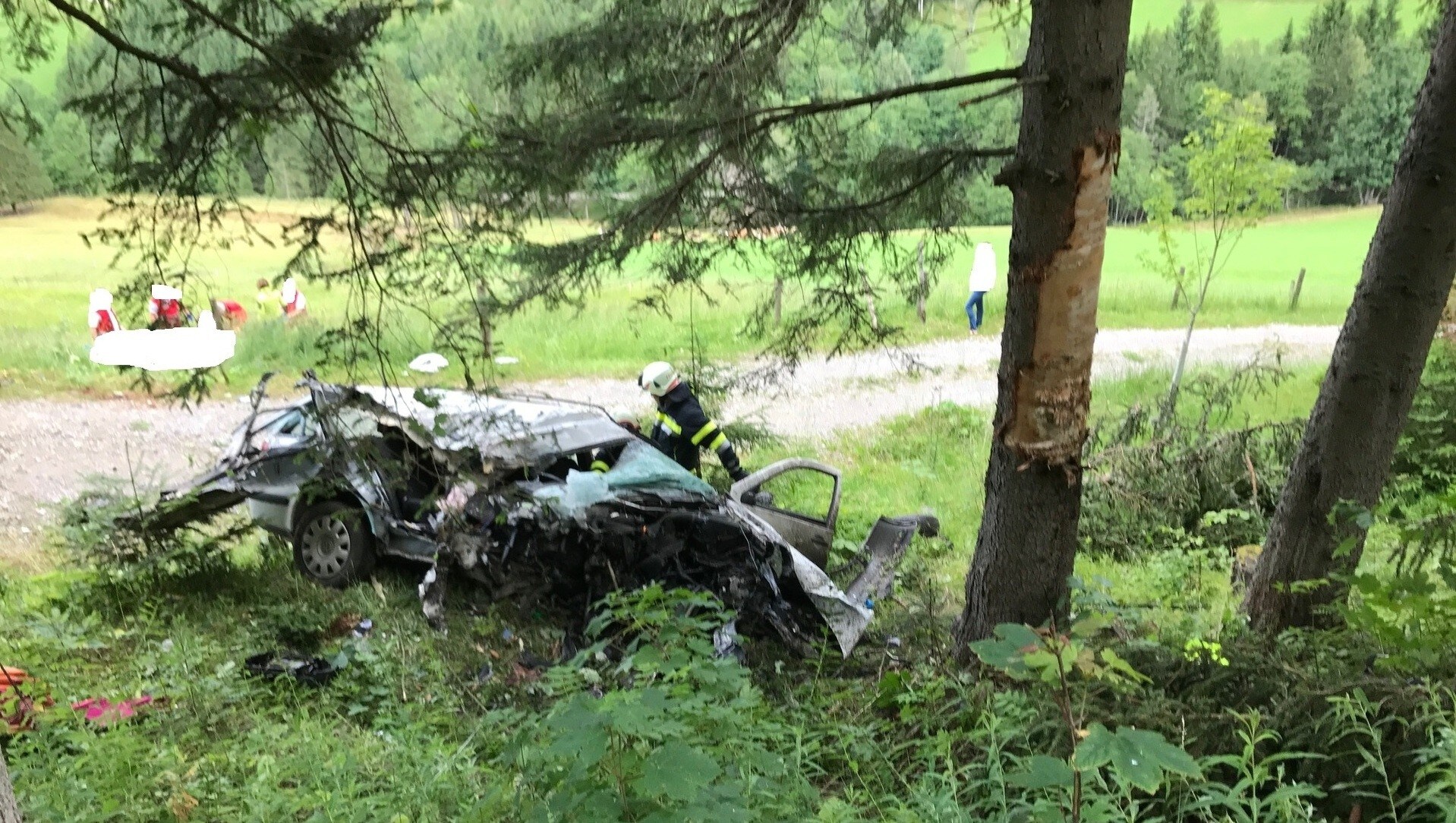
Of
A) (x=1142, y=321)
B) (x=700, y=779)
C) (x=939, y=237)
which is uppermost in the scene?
(x=939, y=237)

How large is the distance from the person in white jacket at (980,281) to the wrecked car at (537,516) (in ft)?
35.6

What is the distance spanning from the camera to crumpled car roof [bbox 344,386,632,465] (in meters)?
4.17

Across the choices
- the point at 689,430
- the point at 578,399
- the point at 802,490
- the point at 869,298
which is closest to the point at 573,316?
the point at 689,430

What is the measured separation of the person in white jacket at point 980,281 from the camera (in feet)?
51.0

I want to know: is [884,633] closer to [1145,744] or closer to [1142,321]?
[1145,744]

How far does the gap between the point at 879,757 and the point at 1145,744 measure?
1.68m

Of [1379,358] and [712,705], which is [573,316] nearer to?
[712,705]

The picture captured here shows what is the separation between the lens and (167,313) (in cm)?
385

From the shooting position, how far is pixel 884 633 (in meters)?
5.03

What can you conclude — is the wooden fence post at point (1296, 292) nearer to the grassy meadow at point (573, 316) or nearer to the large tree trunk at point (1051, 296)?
the grassy meadow at point (573, 316)

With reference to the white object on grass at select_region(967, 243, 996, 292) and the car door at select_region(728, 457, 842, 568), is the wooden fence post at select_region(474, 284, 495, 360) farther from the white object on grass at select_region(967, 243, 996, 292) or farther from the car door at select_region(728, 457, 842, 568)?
the white object on grass at select_region(967, 243, 996, 292)

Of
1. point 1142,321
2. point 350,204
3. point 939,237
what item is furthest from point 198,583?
point 1142,321

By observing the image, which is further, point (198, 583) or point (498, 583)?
point (198, 583)

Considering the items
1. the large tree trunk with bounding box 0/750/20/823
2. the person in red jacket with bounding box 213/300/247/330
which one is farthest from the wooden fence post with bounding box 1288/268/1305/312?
the large tree trunk with bounding box 0/750/20/823
